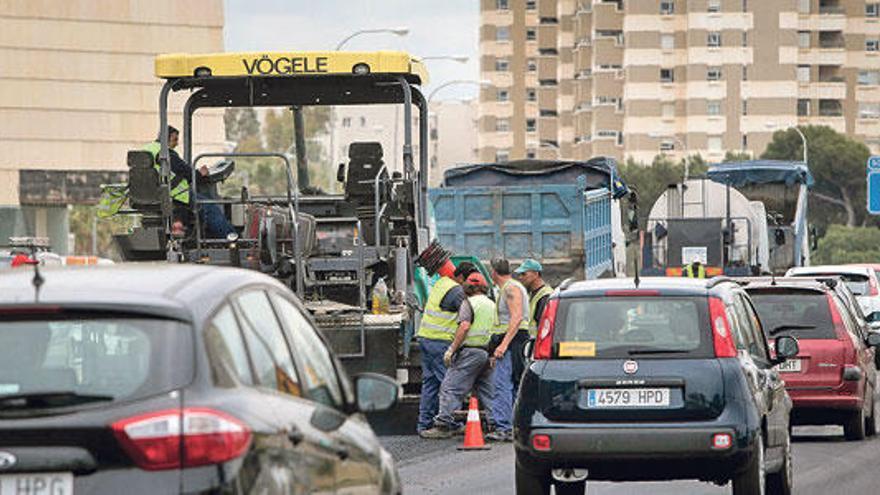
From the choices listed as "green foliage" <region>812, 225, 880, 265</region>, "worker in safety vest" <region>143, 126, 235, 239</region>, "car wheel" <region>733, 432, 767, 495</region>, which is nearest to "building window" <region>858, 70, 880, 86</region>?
"green foliage" <region>812, 225, 880, 265</region>

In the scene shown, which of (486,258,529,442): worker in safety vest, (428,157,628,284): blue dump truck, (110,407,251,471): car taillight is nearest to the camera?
(110,407,251,471): car taillight

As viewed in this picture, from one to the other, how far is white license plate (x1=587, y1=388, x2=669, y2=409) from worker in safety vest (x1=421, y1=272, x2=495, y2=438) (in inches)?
270

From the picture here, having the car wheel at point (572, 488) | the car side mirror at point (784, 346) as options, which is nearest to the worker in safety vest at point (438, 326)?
the car side mirror at point (784, 346)

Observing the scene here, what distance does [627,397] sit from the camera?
13.5m

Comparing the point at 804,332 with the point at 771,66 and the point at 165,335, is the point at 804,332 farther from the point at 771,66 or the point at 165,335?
the point at 771,66

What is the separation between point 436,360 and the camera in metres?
20.4

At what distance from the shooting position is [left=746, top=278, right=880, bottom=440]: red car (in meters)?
20.4

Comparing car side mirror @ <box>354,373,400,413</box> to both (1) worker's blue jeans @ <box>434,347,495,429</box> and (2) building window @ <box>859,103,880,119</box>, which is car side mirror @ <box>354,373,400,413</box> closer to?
(1) worker's blue jeans @ <box>434,347,495,429</box>

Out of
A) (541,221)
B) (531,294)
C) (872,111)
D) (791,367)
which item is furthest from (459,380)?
(872,111)

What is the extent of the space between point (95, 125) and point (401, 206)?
57.7 metres

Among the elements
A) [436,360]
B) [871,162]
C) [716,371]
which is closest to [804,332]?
[436,360]

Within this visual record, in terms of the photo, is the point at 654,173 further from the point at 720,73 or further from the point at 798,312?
the point at 798,312

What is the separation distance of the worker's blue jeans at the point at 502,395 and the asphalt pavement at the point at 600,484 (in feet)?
0.89

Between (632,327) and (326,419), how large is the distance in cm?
600
